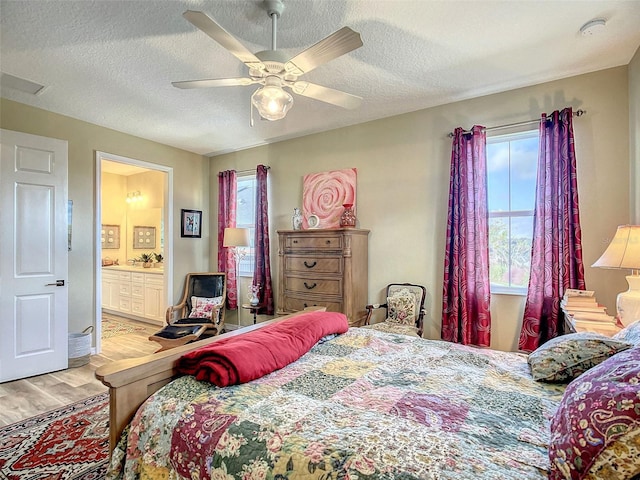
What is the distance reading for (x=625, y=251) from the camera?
2.02 metres

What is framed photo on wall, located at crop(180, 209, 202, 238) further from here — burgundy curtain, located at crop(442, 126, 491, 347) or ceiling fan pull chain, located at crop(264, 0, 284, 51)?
burgundy curtain, located at crop(442, 126, 491, 347)

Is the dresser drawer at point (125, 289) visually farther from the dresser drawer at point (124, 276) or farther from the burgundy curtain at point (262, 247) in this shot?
the burgundy curtain at point (262, 247)

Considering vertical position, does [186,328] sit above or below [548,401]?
below

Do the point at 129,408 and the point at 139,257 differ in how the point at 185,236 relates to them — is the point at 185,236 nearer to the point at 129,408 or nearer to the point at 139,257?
the point at 139,257

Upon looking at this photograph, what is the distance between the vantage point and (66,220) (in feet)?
11.5

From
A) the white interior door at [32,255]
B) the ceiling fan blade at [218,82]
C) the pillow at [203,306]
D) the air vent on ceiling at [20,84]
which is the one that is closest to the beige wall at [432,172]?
the pillow at [203,306]

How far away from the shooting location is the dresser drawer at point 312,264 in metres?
3.46

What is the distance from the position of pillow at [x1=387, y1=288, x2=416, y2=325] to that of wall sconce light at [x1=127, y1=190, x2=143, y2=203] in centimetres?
543

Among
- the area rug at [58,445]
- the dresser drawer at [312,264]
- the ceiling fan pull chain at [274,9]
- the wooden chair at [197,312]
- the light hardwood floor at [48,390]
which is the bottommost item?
the light hardwood floor at [48,390]

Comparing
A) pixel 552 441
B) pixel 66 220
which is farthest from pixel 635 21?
pixel 66 220

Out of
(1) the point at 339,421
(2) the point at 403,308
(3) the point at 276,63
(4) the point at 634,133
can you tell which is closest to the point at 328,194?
(2) the point at 403,308

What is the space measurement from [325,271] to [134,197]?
4998 millimetres

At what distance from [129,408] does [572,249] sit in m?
3.17

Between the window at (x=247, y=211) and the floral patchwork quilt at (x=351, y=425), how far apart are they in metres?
3.39
